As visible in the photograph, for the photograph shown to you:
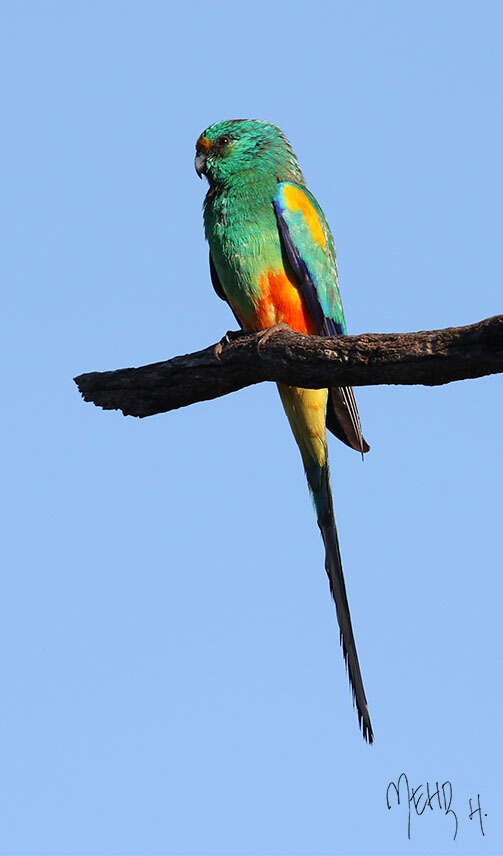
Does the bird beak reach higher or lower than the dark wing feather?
higher

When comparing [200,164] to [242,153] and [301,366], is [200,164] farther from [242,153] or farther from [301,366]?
[301,366]

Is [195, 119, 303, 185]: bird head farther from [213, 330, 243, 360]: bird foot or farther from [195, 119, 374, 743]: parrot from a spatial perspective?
[213, 330, 243, 360]: bird foot

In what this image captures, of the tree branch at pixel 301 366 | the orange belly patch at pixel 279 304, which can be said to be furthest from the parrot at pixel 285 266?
the tree branch at pixel 301 366

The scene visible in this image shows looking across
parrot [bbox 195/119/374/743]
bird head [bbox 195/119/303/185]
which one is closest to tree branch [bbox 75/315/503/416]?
parrot [bbox 195/119/374/743]

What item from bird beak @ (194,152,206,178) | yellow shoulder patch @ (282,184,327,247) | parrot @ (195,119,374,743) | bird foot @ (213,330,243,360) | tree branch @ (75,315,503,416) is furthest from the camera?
bird beak @ (194,152,206,178)

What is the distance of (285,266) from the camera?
6344 millimetres

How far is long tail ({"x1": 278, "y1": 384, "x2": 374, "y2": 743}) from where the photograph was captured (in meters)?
6.23

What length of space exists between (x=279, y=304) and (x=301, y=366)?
143 centimetres

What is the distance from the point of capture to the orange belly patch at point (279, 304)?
6.23m

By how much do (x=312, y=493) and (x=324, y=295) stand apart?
133 centimetres

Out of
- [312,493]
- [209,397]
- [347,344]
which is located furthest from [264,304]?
[347,344]

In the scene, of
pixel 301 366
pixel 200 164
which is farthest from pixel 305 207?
pixel 301 366

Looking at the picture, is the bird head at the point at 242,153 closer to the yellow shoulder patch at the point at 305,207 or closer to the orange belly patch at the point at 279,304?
the yellow shoulder patch at the point at 305,207

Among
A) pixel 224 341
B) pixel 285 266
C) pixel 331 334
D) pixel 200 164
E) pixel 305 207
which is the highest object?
pixel 200 164
